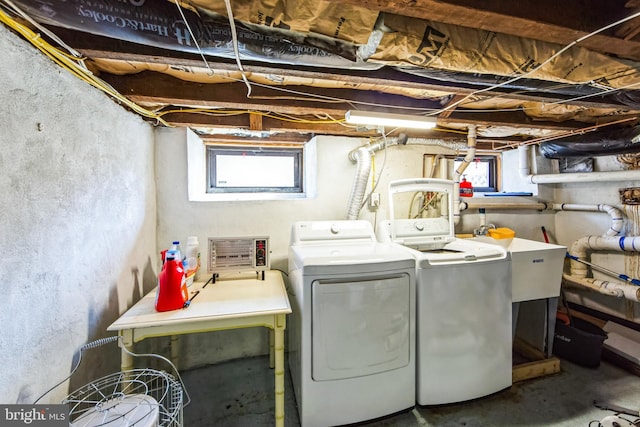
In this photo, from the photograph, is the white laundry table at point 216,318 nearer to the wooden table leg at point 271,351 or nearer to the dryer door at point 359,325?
the dryer door at point 359,325

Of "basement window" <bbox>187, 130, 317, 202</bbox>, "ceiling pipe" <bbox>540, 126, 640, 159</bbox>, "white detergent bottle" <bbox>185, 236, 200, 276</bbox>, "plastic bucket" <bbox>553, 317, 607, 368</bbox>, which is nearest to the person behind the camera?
"white detergent bottle" <bbox>185, 236, 200, 276</bbox>

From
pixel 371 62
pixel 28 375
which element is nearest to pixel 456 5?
pixel 371 62

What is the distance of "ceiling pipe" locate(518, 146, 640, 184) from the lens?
7.48 ft


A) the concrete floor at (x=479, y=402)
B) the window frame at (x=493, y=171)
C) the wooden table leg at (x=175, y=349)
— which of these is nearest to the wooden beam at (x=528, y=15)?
A: the concrete floor at (x=479, y=402)

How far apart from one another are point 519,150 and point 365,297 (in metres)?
2.80

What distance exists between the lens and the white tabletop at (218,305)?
122 centimetres

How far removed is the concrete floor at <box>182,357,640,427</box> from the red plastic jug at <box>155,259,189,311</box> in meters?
0.85

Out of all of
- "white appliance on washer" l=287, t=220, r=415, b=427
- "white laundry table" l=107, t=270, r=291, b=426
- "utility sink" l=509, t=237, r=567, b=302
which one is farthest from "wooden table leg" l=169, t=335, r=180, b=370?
"utility sink" l=509, t=237, r=567, b=302

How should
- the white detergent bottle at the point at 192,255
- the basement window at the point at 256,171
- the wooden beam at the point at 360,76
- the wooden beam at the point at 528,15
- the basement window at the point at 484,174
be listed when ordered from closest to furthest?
the wooden beam at the point at 528,15 < the wooden beam at the point at 360,76 < the white detergent bottle at the point at 192,255 < the basement window at the point at 256,171 < the basement window at the point at 484,174

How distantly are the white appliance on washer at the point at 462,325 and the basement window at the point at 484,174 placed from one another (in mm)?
1813

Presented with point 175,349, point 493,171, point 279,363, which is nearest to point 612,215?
point 493,171

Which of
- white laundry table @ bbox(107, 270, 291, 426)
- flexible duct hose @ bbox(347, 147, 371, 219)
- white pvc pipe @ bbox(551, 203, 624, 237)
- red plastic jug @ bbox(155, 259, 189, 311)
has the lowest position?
white laundry table @ bbox(107, 270, 291, 426)

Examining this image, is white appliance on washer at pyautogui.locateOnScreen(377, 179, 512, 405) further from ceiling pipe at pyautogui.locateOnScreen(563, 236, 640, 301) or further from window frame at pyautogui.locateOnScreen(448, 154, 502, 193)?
window frame at pyautogui.locateOnScreen(448, 154, 502, 193)

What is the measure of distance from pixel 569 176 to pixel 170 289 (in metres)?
3.63
